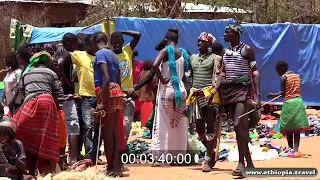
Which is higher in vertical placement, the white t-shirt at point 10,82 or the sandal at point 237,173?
the white t-shirt at point 10,82

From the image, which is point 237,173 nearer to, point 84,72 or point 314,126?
point 84,72

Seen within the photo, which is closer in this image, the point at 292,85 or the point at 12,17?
the point at 292,85

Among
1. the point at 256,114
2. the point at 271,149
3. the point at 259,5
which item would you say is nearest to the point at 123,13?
the point at 259,5

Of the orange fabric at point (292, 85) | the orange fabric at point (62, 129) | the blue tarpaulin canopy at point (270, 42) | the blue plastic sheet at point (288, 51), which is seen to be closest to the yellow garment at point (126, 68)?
the orange fabric at point (62, 129)

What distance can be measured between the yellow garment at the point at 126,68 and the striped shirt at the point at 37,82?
1635mm

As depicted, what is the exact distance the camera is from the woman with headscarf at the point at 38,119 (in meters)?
7.30

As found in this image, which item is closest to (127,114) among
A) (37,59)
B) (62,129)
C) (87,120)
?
(87,120)

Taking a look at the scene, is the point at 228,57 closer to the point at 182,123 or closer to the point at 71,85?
the point at 182,123

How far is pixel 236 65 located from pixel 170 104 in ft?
4.49

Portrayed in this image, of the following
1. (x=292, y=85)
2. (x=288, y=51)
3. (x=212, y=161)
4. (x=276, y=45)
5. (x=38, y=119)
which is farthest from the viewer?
(x=288, y=51)

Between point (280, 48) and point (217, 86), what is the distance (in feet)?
28.6

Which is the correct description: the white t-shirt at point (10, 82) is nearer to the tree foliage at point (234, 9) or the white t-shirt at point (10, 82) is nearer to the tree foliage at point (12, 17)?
the tree foliage at point (234, 9)

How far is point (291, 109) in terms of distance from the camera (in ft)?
35.2

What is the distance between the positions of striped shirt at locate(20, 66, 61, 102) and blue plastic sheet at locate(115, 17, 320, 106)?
26.8ft
